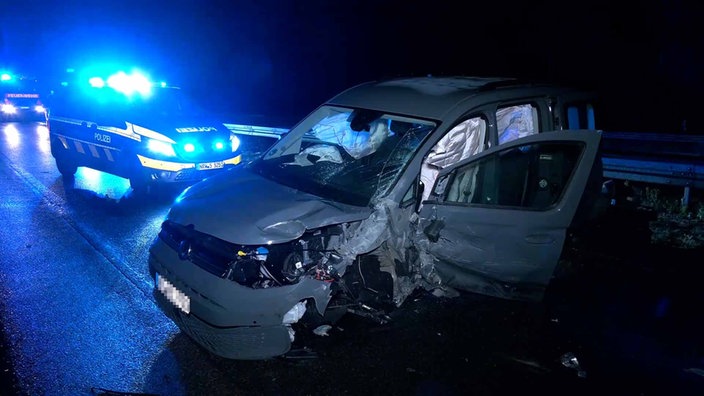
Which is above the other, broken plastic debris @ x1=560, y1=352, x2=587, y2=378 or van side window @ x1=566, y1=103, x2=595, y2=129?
van side window @ x1=566, y1=103, x2=595, y2=129

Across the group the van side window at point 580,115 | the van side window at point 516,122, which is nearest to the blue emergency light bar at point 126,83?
the van side window at point 516,122

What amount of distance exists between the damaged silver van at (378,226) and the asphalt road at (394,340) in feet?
0.88

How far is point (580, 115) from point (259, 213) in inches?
133

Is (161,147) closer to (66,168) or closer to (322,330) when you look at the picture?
(66,168)

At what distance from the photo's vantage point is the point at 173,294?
309cm

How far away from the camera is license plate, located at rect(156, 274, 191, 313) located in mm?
2990

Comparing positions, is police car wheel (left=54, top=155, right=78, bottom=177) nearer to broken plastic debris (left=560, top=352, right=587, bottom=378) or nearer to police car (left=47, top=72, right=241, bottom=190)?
police car (left=47, top=72, right=241, bottom=190)

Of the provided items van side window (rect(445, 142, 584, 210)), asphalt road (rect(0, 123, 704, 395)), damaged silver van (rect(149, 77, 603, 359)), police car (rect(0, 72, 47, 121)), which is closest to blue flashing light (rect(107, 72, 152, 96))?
asphalt road (rect(0, 123, 704, 395))

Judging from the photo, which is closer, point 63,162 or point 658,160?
point 658,160

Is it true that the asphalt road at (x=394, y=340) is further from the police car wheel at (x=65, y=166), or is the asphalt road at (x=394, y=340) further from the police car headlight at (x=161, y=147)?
the police car wheel at (x=65, y=166)

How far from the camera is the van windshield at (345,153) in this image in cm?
354

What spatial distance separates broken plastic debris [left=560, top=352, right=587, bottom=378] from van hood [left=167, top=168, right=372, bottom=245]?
173 cm

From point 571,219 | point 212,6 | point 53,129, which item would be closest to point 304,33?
point 212,6

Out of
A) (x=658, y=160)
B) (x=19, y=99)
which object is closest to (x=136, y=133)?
(x=658, y=160)
